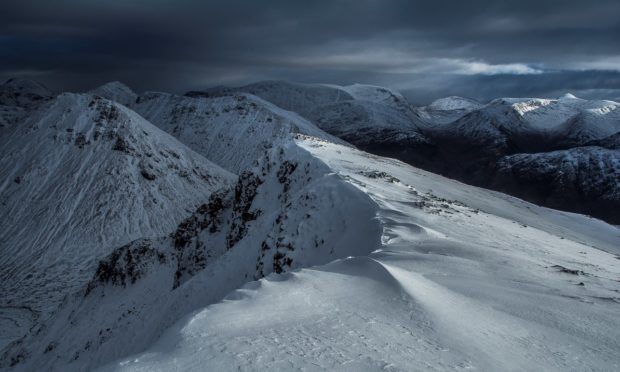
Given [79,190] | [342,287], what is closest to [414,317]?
[342,287]

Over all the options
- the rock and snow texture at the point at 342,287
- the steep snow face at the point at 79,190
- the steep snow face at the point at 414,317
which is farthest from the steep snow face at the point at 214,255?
the steep snow face at the point at 79,190

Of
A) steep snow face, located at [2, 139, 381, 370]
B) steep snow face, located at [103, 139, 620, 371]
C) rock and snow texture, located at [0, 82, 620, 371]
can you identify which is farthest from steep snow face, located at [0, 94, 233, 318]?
steep snow face, located at [103, 139, 620, 371]

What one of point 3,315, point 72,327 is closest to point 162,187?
point 3,315

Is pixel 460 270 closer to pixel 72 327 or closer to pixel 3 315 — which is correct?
pixel 72 327

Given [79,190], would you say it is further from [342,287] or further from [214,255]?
[342,287]

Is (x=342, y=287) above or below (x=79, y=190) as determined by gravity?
above

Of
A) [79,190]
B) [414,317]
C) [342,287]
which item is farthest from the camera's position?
[79,190]
